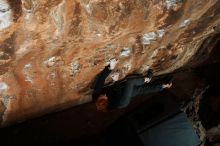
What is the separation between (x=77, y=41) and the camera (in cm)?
159

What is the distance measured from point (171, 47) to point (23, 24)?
119 centimetres

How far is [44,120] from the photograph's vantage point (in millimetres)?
2318

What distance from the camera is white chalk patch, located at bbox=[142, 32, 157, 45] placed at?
1.87 metres

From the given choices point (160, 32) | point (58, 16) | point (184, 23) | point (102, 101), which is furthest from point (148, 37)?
point (58, 16)

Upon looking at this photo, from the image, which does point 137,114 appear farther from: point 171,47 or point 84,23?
point 84,23

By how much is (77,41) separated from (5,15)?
1.41 feet

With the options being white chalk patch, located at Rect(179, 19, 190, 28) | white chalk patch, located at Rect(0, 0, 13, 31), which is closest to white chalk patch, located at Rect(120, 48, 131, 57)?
white chalk patch, located at Rect(179, 19, 190, 28)

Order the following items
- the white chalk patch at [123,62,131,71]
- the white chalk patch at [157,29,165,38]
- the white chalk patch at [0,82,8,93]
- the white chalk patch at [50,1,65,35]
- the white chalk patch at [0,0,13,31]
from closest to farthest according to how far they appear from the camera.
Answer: the white chalk patch at [0,0,13,31] < the white chalk patch at [50,1,65,35] < the white chalk patch at [0,82,8,93] < the white chalk patch at [157,29,165,38] < the white chalk patch at [123,62,131,71]

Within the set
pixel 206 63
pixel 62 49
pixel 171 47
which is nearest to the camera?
pixel 62 49

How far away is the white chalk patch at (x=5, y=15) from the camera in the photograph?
1183mm

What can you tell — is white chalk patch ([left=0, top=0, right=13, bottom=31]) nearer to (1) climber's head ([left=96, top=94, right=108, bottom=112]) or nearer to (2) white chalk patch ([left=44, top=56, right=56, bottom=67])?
(2) white chalk patch ([left=44, top=56, right=56, bottom=67])

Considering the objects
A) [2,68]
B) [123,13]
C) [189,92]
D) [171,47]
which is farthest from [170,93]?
[2,68]

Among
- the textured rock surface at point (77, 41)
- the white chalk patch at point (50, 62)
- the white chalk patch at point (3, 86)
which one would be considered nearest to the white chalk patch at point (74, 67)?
the textured rock surface at point (77, 41)

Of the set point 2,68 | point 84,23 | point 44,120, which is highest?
point 84,23
